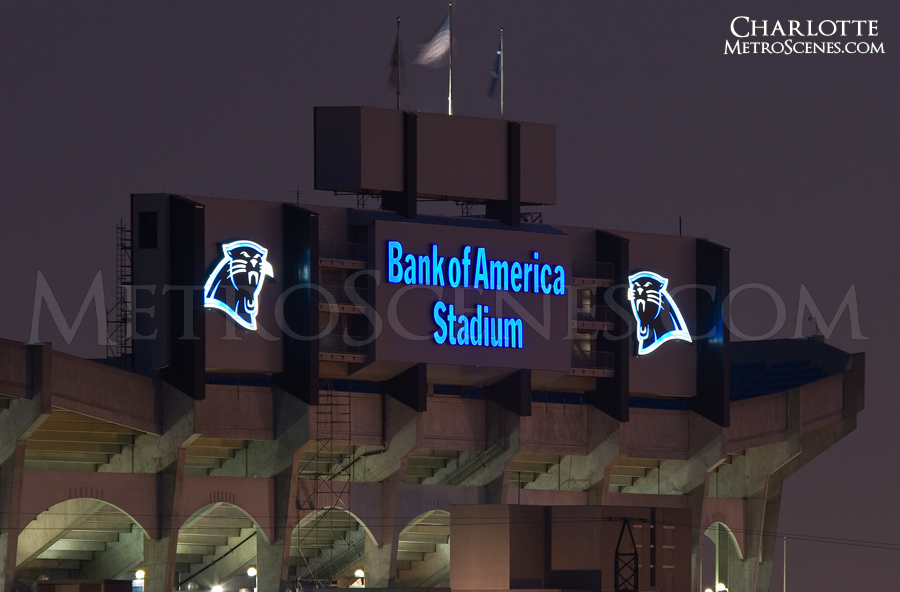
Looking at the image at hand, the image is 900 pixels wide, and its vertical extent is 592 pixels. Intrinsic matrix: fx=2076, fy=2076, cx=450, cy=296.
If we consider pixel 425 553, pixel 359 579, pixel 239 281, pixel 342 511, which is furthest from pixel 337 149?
pixel 425 553

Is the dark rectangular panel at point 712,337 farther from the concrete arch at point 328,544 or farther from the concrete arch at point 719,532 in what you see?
the concrete arch at point 328,544

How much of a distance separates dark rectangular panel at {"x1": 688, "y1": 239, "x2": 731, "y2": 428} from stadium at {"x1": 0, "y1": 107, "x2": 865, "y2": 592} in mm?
134

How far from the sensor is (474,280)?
107 meters

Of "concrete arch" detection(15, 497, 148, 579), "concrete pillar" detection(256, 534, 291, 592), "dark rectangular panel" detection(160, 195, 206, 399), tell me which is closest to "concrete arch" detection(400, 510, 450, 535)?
"concrete pillar" detection(256, 534, 291, 592)

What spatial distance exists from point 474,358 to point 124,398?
64.1 ft

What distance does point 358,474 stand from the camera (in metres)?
109

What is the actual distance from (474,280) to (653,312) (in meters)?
12.4

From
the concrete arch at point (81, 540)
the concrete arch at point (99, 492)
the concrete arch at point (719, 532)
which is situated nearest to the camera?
the concrete arch at point (99, 492)

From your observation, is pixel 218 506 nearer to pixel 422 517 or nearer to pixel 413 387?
pixel 413 387

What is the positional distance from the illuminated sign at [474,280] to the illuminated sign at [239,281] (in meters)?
6.74

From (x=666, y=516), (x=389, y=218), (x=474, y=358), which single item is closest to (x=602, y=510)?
(x=666, y=516)

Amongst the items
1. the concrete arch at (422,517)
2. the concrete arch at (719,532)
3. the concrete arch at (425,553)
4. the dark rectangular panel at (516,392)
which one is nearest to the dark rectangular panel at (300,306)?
the concrete arch at (422,517)

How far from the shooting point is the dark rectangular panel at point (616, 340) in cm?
11212

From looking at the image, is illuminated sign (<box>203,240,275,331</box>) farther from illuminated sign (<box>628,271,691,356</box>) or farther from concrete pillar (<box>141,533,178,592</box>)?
illuminated sign (<box>628,271,691,356</box>)
